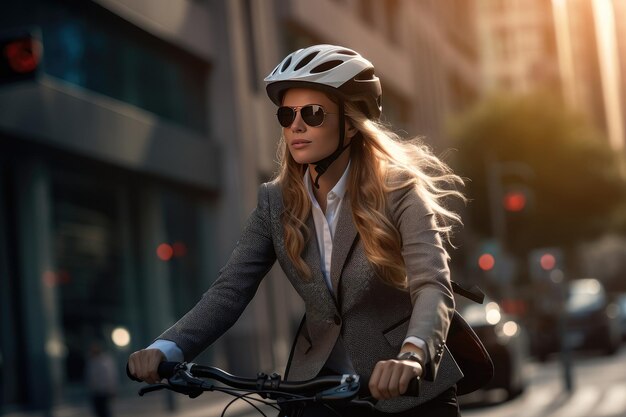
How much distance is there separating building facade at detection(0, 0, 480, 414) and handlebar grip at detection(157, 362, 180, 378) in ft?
43.4

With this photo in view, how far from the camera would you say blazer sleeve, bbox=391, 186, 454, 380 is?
133 inches

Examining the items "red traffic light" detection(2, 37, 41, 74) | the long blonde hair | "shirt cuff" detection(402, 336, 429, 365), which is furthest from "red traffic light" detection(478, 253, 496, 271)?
"shirt cuff" detection(402, 336, 429, 365)

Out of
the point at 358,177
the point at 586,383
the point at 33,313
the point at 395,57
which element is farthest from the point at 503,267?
the point at 358,177

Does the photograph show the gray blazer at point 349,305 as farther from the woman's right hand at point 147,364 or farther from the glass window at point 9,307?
the glass window at point 9,307

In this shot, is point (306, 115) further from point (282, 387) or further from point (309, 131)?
point (282, 387)

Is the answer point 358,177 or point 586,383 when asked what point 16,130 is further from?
point 358,177

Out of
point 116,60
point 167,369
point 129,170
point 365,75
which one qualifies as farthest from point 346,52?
point 129,170

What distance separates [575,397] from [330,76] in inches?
600

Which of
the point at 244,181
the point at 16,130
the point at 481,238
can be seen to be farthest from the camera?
the point at 481,238

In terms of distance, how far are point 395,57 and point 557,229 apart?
1427cm

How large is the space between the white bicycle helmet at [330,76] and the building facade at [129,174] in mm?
12891

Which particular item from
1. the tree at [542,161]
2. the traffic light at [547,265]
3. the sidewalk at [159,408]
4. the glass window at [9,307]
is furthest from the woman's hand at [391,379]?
the tree at [542,161]

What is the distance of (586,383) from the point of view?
2130 cm

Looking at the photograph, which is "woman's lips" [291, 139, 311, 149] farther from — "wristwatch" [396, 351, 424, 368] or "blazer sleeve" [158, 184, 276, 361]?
"wristwatch" [396, 351, 424, 368]
